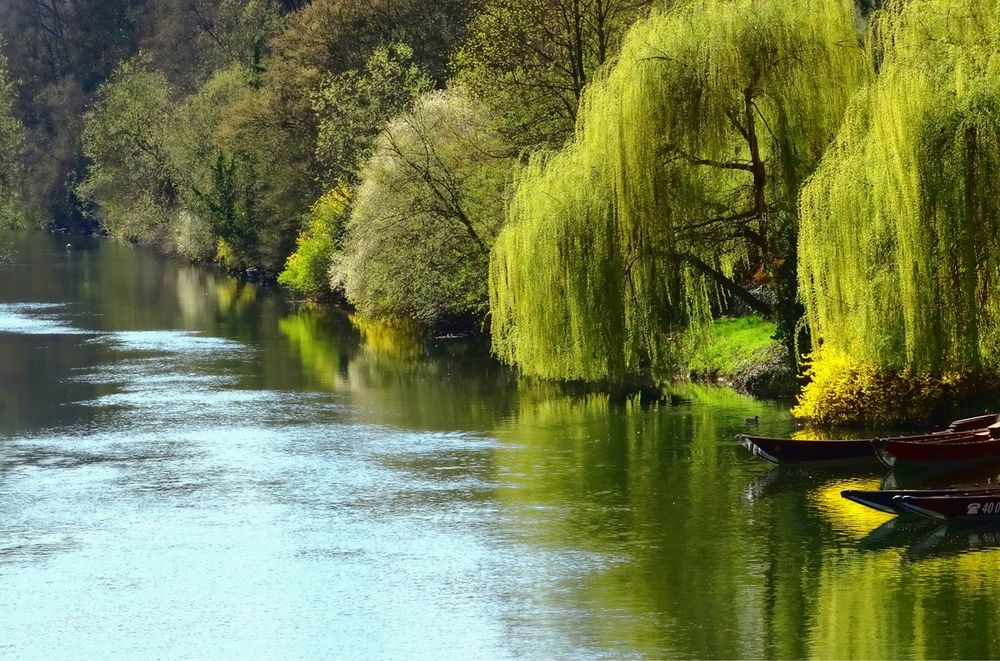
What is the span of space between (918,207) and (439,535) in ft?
32.1

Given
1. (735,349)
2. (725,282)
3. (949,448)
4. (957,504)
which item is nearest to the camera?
(957,504)

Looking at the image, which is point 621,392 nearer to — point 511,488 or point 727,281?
point 727,281

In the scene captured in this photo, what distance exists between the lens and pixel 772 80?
103ft

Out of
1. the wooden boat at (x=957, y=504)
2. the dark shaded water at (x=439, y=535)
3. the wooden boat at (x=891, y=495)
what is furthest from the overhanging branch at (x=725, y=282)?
the wooden boat at (x=957, y=504)

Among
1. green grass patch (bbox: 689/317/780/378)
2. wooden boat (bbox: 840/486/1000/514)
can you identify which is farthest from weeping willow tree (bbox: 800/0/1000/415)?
green grass patch (bbox: 689/317/780/378)

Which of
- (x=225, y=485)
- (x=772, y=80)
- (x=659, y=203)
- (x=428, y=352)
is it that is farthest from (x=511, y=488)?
(x=428, y=352)

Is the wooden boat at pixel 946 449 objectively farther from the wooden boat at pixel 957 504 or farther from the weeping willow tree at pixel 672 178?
the weeping willow tree at pixel 672 178

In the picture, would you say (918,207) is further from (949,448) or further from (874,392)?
(874,392)

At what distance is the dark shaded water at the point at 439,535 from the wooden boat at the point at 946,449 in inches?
53.6

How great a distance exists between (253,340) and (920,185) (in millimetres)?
30271

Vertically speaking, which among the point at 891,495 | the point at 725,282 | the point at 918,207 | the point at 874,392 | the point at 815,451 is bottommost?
the point at 891,495

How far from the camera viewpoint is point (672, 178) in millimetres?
31828

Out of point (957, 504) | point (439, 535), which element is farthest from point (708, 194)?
point (439, 535)

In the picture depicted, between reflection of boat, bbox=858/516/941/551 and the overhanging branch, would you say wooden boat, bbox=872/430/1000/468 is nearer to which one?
reflection of boat, bbox=858/516/941/551
